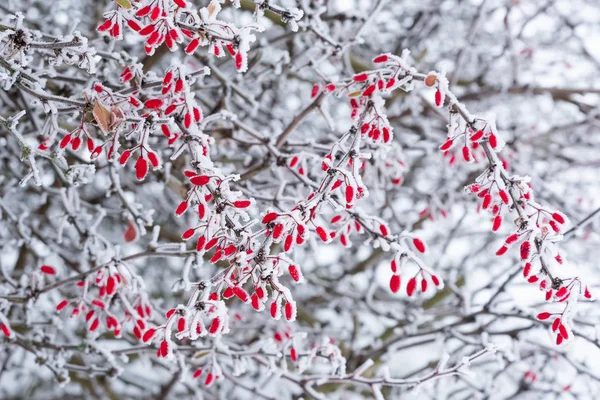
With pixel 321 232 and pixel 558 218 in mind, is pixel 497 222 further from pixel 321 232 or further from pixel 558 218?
pixel 321 232

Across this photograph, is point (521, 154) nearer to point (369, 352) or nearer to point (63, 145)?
point (369, 352)

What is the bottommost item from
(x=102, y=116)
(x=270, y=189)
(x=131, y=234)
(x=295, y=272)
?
(x=295, y=272)

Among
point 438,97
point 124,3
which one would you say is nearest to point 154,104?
point 124,3

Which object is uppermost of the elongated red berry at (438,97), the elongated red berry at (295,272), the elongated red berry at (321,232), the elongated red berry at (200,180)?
the elongated red berry at (438,97)

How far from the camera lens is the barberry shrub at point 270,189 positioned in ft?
4.85

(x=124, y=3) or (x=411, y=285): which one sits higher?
(x=124, y=3)

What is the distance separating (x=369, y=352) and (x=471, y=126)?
6.52ft

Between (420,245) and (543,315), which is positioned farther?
(420,245)

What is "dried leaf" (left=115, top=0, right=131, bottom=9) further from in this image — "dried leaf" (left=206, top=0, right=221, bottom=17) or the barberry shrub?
"dried leaf" (left=206, top=0, right=221, bottom=17)

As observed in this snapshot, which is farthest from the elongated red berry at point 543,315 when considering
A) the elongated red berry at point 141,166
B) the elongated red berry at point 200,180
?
the elongated red berry at point 141,166

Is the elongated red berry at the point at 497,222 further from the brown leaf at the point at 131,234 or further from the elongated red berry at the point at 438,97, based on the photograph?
the brown leaf at the point at 131,234

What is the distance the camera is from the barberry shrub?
4.85ft

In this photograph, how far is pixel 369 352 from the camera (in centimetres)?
329

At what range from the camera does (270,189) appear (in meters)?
2.46
